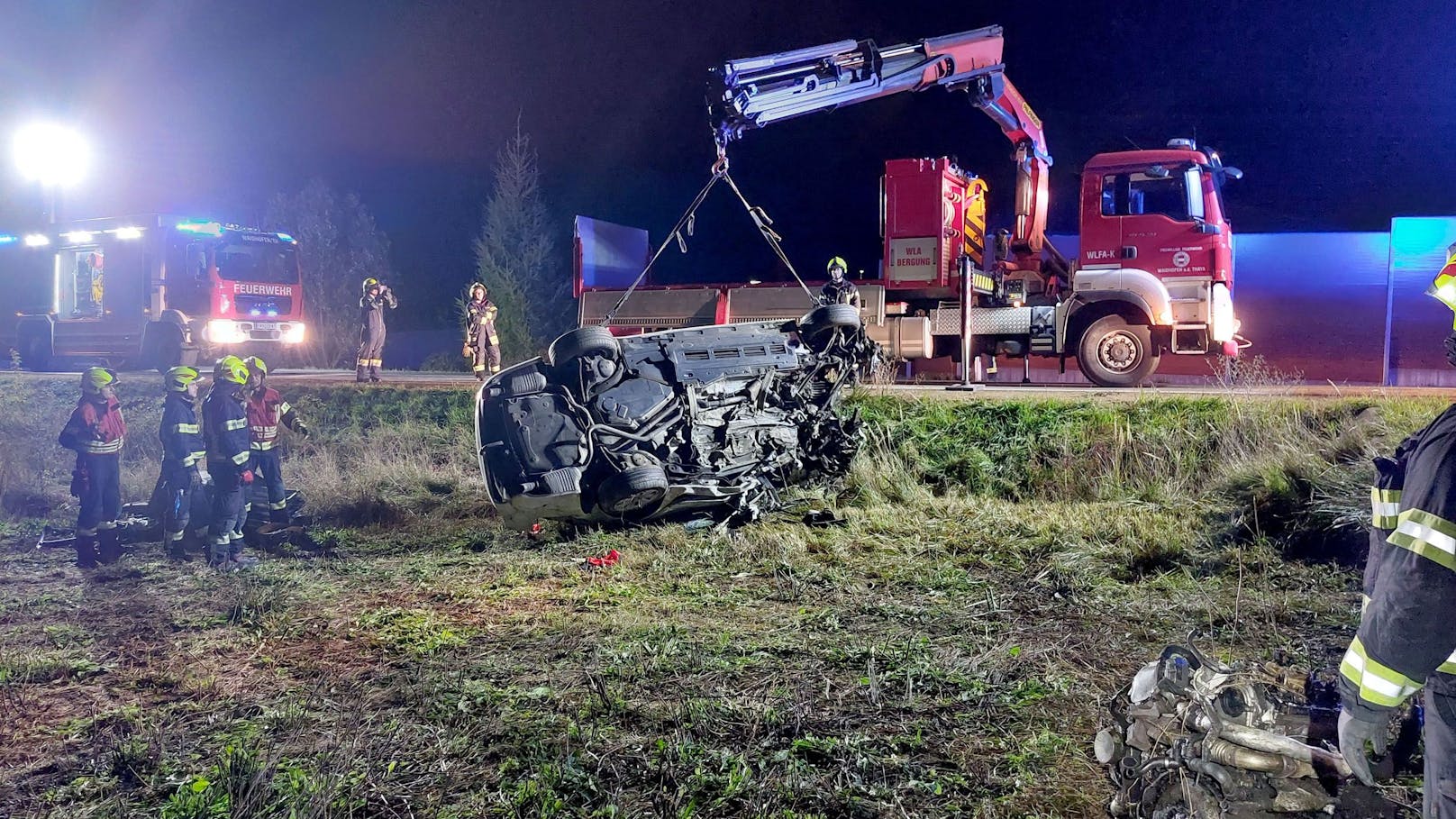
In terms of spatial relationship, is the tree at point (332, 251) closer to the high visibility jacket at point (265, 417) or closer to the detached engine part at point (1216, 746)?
the high visibility jacket at point (265, 417)

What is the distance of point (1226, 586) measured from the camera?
204 inches

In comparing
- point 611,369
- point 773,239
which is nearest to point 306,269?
point 773,239

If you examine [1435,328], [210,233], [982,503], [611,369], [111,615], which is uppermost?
[210,233]

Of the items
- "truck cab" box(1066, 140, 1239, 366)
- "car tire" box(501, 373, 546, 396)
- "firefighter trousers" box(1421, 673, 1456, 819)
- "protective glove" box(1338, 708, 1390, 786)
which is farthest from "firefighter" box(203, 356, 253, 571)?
"truck cab" box(1066, 140, 1239, 366)

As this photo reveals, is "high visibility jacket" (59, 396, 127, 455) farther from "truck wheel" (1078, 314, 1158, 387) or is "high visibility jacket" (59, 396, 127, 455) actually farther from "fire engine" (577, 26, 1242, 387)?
"truck wheel" (1078, 314, 1158, 387)

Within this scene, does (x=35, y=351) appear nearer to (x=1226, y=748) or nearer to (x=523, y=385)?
(x=523, y=385)

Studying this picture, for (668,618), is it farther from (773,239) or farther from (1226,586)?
(773,239)

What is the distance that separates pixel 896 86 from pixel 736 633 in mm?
7684

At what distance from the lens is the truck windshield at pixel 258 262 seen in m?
15.1

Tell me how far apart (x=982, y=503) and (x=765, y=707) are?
160 inches

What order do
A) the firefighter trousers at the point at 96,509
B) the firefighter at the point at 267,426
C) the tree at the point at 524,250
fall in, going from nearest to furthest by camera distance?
the firefighter trousers at the point at 96,509 < the firefighter at the point at 267,426 < the tree at the point at 524,250

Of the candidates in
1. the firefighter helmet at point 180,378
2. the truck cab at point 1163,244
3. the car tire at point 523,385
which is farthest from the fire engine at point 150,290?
the truck cab at point 1163,244

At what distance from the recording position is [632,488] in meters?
5.88

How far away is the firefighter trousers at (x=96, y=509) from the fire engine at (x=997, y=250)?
576 centimetres
